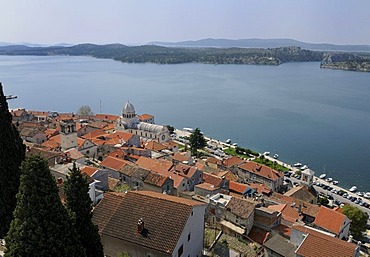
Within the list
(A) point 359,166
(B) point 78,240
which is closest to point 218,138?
(A) point 359,166

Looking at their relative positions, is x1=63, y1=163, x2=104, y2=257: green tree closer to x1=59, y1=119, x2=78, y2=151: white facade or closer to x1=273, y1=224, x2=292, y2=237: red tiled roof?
x1=273, y1=224, x2=292, y2=237: red tiled roof

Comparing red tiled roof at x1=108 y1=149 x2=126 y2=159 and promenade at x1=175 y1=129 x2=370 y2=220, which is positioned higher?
red tiled roof at x1=108 y1=149 x2=126 y2=159

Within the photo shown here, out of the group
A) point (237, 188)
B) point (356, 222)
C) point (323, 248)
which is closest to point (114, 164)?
point (237, 188)

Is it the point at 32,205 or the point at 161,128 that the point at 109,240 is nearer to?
the point at 32,205

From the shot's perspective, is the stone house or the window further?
the stone house

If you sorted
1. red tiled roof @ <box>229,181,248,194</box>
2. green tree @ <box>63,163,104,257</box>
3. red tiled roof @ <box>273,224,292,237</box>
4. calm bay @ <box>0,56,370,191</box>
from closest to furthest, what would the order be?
green tree @ <box>63,163,104,257</box>, red tiled roof @ <box>273,224,292,237</box>, red tiled roof @ <box>229,181,248,194</box>, calm bay @ <box>0,56,370,191</box>

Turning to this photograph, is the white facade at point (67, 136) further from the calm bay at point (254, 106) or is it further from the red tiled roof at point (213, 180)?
the calm bay at point (254, 106)

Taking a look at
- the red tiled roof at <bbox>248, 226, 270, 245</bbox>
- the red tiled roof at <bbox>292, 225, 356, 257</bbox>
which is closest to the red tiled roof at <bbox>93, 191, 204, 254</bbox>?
the red tiled roof at <bbox>292, 225, 356, 257</bbox>
